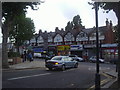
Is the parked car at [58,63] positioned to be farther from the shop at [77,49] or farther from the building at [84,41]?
the shop at [77,49]

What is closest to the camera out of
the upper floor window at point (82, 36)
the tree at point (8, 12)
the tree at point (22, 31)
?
the tree at point (8, 12)

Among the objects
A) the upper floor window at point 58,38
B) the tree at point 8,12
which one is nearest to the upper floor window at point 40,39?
the upper floor window at point 58,38

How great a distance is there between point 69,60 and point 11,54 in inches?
359

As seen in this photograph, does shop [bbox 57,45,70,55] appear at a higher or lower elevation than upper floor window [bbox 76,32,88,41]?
lower

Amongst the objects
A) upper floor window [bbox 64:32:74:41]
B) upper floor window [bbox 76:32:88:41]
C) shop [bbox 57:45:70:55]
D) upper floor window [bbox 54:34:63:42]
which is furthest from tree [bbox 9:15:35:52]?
upper floor window [bbox 54:34:63:42]

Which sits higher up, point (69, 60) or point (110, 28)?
point (110, 28)

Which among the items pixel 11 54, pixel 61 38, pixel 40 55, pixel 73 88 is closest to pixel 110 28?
pixel 61 38

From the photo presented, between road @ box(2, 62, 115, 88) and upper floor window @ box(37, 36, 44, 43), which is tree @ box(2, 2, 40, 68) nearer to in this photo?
road @ box(2, 62, 115, 88)

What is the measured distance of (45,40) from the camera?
247 ft

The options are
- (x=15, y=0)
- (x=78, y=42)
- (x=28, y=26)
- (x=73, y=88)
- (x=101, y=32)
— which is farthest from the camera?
(x=78, y=42)

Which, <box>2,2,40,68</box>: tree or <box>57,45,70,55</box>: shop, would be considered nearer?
<box>2,2,40,68</box>: tree

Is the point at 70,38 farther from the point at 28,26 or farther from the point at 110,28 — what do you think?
the point at 28,26

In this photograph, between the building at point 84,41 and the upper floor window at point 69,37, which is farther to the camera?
the upper floor window at point 69,37

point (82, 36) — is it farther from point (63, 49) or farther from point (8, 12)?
point (8, 12)
